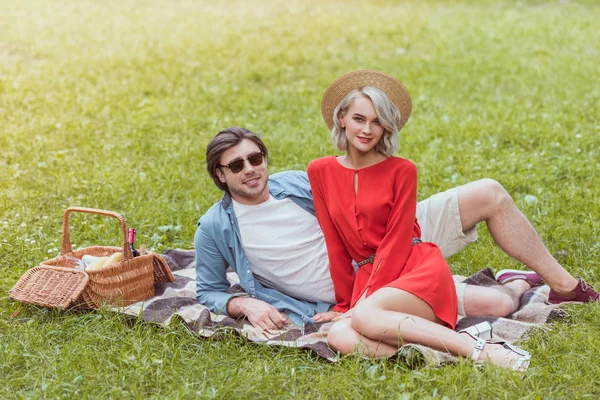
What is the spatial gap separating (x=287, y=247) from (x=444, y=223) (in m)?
0.97

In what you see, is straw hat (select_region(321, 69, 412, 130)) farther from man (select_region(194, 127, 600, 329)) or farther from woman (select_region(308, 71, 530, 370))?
man (select_region(194, 127, 600, 329))

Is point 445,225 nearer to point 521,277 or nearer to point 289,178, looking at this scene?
point 521,277

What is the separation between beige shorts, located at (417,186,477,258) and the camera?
4.68m

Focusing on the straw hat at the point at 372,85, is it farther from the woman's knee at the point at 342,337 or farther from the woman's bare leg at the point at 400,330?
the woman's knee at the point at 342,337

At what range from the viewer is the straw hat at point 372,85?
437cm

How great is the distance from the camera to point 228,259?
187 inches

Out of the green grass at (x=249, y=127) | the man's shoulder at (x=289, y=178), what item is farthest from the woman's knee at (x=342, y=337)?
the man's shoulder at (x=289, y=178)

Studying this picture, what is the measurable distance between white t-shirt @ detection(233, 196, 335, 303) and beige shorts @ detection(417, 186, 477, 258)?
65 centimetres

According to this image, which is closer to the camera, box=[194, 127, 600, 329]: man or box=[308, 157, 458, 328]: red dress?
box=[308, 157, 458, 328]: red dress

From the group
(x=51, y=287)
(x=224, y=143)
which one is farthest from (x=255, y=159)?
(x=51, y=287)

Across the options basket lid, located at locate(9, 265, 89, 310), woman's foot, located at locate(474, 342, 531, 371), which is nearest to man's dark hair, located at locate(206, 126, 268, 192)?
basket lid, located at locate(9, 265, 89, 310)

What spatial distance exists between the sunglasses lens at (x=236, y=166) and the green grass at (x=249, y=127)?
991mm

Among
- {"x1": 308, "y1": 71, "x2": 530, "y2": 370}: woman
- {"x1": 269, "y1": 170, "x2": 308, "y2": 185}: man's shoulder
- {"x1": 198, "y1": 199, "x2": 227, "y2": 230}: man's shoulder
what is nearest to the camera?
{"x1": 308, "y1": 71, "x2": 530, "y2": 370}: woman

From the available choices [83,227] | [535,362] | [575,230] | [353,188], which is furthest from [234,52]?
[535,362]
